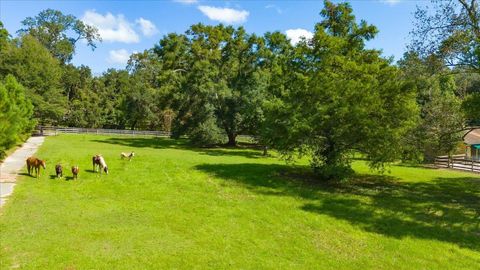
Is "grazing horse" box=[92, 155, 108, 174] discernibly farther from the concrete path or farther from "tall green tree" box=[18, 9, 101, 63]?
"tall green tree" box=[18, 9, 101, 63]

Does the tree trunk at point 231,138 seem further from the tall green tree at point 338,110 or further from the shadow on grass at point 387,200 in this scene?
the tall green tree at point 338,110

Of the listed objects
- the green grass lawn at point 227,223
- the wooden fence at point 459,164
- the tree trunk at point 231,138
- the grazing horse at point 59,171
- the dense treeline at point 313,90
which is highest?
the dense treeline at point 313,90

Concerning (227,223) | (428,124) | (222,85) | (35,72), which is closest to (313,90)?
(428,124)

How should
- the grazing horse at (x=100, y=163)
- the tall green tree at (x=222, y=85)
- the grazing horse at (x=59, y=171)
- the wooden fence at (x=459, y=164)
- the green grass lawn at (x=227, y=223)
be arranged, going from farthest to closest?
the tall green tree at (x=222, y=85) → the wooden fence at (x=459, y=164) → the grazing horse at (x=100, y=163) → the grazing horse at (x=59, y=171) → the green grass lawn at (x=227, y=223)

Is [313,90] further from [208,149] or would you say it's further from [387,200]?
[208,149]

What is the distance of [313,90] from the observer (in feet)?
75.5

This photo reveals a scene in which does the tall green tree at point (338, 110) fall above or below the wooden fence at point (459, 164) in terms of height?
above

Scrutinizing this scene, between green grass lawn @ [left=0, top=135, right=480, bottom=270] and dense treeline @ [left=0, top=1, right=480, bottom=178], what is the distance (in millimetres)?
2966

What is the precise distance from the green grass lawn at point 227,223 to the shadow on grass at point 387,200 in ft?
0.22

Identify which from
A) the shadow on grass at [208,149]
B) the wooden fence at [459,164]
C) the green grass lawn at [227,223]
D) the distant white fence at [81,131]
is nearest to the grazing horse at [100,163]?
the green grass lawn at [227,223]

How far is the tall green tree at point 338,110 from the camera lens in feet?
72.3

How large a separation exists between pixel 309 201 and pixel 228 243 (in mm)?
7367

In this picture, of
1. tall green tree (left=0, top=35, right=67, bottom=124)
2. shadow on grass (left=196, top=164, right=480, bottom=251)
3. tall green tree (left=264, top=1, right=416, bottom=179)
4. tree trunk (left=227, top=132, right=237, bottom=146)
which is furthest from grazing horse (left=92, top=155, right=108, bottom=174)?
tall green tree (left=0, top=35, right=67, bottom=124)

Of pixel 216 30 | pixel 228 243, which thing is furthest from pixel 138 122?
pixel 228 243
